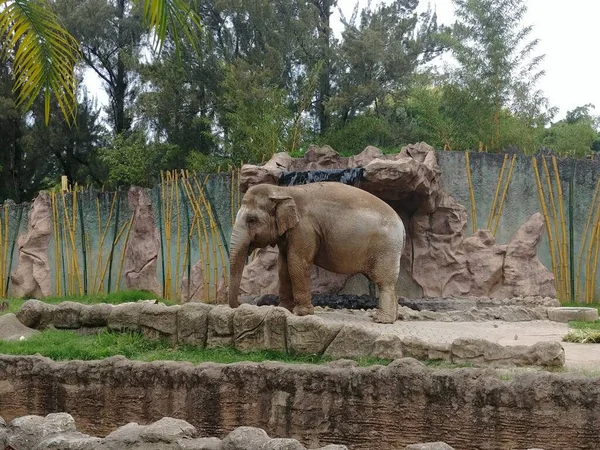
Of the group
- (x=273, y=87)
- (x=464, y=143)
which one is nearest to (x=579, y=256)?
(x=464, y=143)

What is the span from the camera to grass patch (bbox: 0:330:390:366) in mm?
5930

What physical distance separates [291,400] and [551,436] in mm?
1676

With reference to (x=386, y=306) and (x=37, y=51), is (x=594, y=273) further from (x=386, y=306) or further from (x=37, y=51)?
(x=37, y=51)

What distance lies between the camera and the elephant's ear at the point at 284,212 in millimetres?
8336

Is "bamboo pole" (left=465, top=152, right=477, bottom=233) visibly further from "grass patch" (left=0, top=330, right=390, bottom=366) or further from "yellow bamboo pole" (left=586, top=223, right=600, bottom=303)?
"grass patch" (left=0, top=330, right=390, bottom=366)

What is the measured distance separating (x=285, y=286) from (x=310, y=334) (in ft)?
9.39

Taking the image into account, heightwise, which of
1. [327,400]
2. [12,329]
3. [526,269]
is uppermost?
[526,269]

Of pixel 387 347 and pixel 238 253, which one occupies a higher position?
pixel 238 253

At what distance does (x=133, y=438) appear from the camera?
368 centimetres

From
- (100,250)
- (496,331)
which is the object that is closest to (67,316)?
(496,331)

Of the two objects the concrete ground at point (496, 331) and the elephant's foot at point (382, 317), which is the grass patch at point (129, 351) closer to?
the concrete ground at point (496, 331)

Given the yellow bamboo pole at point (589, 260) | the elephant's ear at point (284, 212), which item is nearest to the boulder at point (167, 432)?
the elephant's ear at point (284, 212)

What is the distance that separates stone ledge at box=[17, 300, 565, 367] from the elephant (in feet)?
5.19

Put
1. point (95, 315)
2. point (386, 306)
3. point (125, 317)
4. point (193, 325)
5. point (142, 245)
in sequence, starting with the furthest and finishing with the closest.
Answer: point (142, 245) < point (386, 306) < point (95, 315) < point (125, 317) < point (193, 325)
